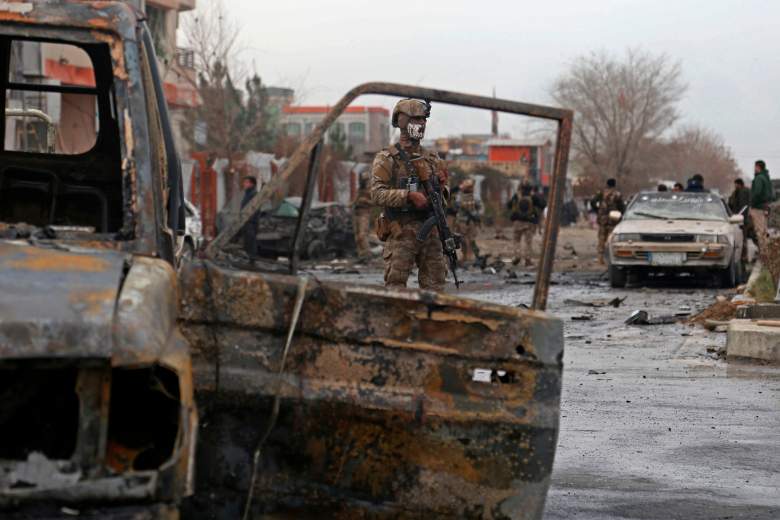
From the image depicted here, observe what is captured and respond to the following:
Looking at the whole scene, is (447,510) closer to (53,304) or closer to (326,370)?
(326,370)

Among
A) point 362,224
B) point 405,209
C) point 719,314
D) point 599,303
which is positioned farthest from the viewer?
point 362,224

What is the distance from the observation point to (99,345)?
373cm

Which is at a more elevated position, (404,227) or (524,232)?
(404,227)

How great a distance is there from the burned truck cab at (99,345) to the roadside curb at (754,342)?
8.64m

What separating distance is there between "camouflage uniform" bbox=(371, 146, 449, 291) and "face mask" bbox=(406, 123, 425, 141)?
145 millimetres

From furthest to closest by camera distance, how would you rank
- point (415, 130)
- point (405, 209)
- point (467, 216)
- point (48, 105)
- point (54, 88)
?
point (467, 216) < point (48, 105) < point (405, 209) < point (415, 130) < point (54, 88)

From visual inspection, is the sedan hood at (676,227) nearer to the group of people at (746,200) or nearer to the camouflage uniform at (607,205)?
the group of people at (746,200)

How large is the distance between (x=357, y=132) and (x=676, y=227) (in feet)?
275

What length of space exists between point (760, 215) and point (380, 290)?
78.7ft

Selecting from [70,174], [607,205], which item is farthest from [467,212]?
[70,174]

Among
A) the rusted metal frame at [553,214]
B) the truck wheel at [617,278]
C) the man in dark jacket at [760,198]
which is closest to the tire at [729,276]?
the truck wheel at [617,278]

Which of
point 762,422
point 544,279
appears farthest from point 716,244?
point 544,279

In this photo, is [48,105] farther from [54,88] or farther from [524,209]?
[524,209]

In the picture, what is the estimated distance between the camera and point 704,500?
6.91m
